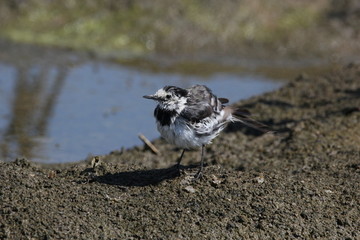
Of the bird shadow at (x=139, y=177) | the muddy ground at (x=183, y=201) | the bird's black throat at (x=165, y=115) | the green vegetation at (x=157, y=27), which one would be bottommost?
the muddy ground at (x=183, y=201)

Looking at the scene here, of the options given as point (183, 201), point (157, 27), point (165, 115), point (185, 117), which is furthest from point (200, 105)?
point (157, 27)

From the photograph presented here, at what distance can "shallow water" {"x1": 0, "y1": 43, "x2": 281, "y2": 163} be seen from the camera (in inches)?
389

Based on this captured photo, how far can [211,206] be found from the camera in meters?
6.04

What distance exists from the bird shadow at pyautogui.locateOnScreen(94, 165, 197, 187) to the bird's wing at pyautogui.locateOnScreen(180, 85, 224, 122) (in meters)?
0.65

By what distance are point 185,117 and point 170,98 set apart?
0.26m

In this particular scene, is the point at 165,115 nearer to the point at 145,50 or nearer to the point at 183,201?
the point at 183,201

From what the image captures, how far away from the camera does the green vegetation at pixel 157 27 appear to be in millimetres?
16688

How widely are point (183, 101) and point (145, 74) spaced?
8072 millimetres

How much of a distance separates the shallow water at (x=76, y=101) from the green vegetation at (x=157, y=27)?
4.26 ft

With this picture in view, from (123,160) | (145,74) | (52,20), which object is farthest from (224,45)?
(123,160)

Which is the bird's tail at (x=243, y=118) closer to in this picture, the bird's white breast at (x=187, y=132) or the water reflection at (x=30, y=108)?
the bird's white breast at (x=187, y=132)

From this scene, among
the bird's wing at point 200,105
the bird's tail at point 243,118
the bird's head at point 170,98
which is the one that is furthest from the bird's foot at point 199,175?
the bird's tail at point 243,118

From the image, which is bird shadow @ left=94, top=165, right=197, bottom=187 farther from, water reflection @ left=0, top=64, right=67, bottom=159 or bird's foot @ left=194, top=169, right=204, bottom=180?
water reflection @ left=0, top=64, right=67, bottom=159

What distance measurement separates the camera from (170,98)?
6.55m
